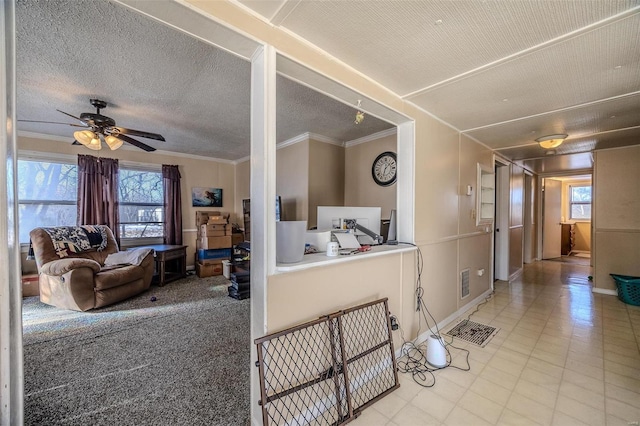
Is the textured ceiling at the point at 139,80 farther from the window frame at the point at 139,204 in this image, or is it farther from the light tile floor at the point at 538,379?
the light tile floor at the point at 538,379

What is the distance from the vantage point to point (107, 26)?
1677 millimetres

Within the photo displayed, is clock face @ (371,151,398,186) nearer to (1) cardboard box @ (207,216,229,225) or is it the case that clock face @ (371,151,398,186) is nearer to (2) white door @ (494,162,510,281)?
(2) white door @ (494,162,510,281)

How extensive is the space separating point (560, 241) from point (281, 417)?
29.6ft

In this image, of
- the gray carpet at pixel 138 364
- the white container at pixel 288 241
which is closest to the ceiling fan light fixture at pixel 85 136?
the gray carpet at pixel 138 364

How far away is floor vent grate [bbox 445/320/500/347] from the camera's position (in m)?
2.62

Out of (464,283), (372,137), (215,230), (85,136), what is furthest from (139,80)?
(464,283)

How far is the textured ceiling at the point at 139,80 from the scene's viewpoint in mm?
1667

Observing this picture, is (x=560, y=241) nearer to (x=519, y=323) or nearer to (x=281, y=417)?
(x=519, y=323)

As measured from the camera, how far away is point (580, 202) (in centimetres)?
786

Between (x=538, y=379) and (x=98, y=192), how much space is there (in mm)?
6316

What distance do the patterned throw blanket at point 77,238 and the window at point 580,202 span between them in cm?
1206

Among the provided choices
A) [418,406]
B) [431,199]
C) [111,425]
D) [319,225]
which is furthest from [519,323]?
[111,425]

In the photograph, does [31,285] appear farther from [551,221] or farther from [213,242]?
[551,221]

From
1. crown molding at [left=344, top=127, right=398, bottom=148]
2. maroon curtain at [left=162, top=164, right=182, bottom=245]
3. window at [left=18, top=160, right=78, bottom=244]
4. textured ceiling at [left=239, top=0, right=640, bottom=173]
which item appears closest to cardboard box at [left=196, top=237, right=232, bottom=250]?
maroon curtain at [left=162, top=164, right=182, bottom=245]
